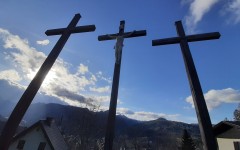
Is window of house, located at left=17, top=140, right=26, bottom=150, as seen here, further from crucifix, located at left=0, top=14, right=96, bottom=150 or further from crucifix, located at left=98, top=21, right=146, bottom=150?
crucifix, located at left=98, top=21, right=146, bottom=150

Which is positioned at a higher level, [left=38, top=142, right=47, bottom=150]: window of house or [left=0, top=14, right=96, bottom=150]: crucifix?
[left=38, top=142, right=47, bottom=150]: window of house

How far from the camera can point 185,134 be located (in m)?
40.2

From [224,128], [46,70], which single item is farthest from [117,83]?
[224,128]

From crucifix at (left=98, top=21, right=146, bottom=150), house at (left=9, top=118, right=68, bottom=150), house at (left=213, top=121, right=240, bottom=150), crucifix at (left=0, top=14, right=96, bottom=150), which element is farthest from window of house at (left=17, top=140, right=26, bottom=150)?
crucifix at (left=98, top=21, right=146, bottom=150)

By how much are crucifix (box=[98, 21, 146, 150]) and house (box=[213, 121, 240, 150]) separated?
1413 centimetres

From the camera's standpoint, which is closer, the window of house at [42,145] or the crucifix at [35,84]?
the crucifix at [35,84]

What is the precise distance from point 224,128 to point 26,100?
1899 cm

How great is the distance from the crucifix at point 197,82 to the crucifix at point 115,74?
99 centimetres

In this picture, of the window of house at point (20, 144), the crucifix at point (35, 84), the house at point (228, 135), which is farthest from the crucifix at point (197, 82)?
the window of house at point (20, 144)

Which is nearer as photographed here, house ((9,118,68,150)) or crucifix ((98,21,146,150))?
crucifix ((98,21,146,150))

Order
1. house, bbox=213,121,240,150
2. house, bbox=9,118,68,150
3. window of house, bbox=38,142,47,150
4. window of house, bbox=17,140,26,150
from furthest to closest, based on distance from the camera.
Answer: window of house, bbox=17,140,26,150, house, bbox=9,118,68,150, window of house, bbox=38,142,47,150, house, bbox=213,121,240,150

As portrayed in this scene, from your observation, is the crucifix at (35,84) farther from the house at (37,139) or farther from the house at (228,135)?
the house at (37,139)

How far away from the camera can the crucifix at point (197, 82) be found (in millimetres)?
4785

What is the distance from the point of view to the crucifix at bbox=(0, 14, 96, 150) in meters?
5.08
